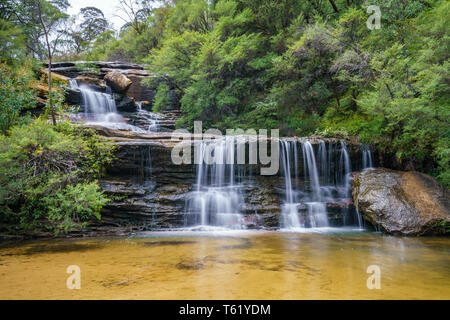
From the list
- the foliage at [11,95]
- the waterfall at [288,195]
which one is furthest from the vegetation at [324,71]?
the foliage at [11,95]

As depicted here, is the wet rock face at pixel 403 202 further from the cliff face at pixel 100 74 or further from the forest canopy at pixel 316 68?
the cliff face at pixel 100 74

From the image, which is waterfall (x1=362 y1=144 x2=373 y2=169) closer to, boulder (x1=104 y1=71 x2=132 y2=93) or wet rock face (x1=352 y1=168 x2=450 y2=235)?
wet rock face (x1=352 y1=168 x2=450 y2=235)

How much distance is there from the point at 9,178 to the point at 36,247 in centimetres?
202

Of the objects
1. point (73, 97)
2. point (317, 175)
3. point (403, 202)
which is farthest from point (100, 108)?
point (403, 202)

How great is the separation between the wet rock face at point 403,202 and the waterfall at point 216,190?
13.2 feet

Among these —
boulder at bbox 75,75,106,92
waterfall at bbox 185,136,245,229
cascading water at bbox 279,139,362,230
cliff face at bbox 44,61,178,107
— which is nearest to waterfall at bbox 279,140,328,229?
cascading water at bbox 279,139,362,230

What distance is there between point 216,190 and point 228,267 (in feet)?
17.2

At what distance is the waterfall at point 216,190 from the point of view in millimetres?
8461

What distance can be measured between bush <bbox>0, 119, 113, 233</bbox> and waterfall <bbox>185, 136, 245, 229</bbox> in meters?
3.00

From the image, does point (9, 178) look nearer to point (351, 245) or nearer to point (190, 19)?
point (351, 245)

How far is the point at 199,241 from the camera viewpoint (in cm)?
631

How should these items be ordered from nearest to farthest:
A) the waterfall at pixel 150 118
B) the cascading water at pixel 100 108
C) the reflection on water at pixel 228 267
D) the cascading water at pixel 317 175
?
the reflection on water at pixel 228 267
the cascading water at pixel 317 175
the cascading water at pixel 100 108
the waterfall at pixel 150 118

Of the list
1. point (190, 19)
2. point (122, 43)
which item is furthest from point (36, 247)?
point (122, 43)

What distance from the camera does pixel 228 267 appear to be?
13.3 feet
